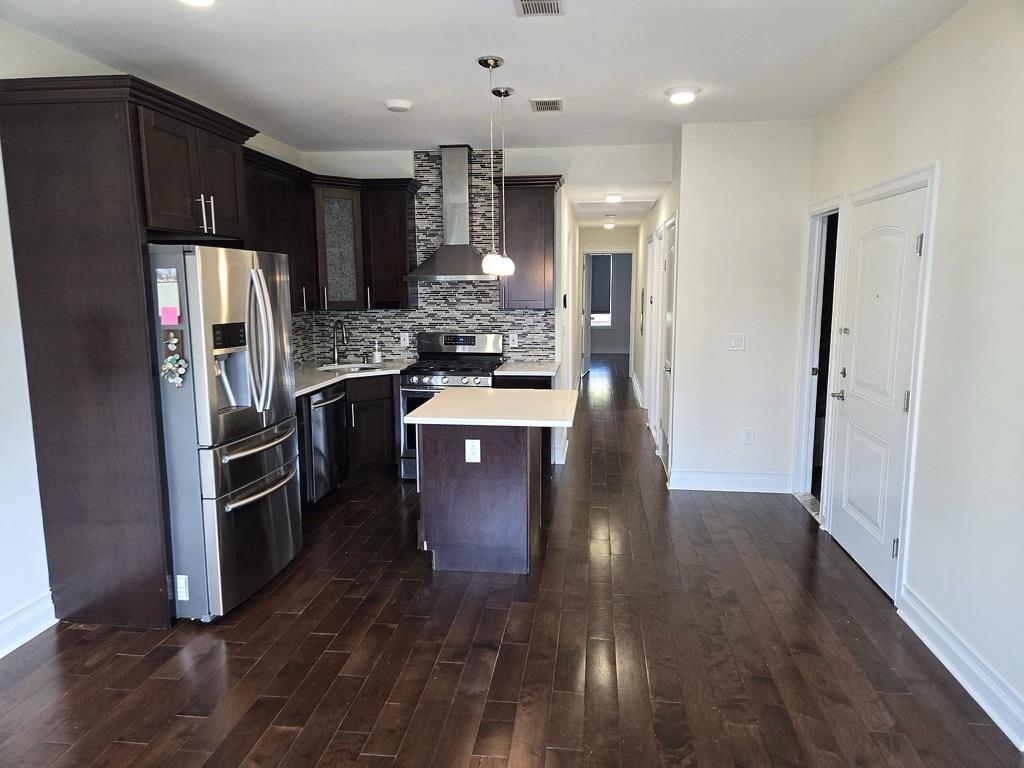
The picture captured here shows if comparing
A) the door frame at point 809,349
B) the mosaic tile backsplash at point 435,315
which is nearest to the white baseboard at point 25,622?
the mosaic tile backsplash at point 435,315

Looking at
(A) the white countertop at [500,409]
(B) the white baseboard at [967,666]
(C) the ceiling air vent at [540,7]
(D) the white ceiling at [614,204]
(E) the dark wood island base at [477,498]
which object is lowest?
(B) the white baseboard at [967,666]

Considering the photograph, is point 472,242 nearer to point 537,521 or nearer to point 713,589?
point 537,521

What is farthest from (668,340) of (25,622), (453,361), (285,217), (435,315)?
(25,622)

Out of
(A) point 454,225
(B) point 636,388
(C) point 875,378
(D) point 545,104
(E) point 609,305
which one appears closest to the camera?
(C) point 875,378

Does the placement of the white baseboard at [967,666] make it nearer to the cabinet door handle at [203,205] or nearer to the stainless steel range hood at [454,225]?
the stainless steel range hood at [454,225]

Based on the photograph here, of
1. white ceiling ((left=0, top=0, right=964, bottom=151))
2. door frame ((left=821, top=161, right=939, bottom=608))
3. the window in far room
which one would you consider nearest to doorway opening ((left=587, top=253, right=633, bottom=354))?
the window in far room

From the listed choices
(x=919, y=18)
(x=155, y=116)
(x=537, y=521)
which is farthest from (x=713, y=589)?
(x=155, y=116)

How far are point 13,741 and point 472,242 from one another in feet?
14.0

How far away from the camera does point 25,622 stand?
2.78m

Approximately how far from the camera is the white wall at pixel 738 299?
175 inches

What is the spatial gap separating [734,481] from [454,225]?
9.93 feet

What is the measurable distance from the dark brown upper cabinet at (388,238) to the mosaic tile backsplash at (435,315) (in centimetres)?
19

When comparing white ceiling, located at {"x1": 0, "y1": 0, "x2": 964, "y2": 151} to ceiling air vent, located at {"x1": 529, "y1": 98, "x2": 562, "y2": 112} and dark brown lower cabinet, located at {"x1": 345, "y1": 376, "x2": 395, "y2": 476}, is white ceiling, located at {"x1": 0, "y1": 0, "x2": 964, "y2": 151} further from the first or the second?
dark brown lower cabinet, located at {"x1": 345, "y1": 376, "x2": 395, "y2": 476}

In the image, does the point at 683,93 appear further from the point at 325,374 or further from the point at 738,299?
the point at 325,374
